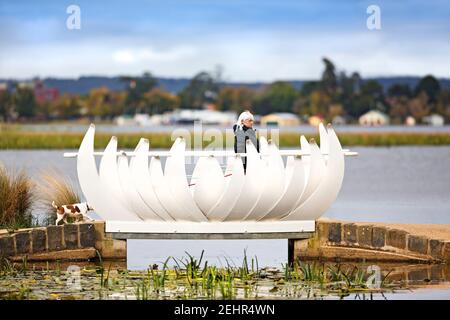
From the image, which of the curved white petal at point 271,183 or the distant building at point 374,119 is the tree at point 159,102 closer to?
the distant building at point 374,119

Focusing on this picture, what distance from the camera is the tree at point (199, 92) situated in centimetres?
15312

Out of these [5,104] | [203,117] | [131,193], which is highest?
[5,104]

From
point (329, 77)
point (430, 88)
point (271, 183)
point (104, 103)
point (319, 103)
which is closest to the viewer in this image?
point (271, 183)

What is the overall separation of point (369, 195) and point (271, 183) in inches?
927

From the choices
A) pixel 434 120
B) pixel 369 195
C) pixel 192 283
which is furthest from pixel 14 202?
pixel 434 120

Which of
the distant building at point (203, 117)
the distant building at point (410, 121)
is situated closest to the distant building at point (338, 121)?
the distant building at point (410, 121)

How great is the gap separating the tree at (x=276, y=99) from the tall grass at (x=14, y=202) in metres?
119

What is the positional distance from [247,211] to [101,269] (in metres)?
2.71

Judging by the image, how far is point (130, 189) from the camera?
22953 mm

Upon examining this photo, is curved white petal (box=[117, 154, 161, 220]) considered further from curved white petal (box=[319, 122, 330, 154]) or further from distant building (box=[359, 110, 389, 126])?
distant building (box=[359, 110, 389, 126])

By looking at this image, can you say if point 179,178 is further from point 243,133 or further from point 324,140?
point 324,140

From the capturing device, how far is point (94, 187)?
2312cm

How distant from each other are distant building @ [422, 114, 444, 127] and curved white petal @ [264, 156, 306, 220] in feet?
361

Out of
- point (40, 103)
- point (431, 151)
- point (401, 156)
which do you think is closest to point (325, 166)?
point (401, 156)
